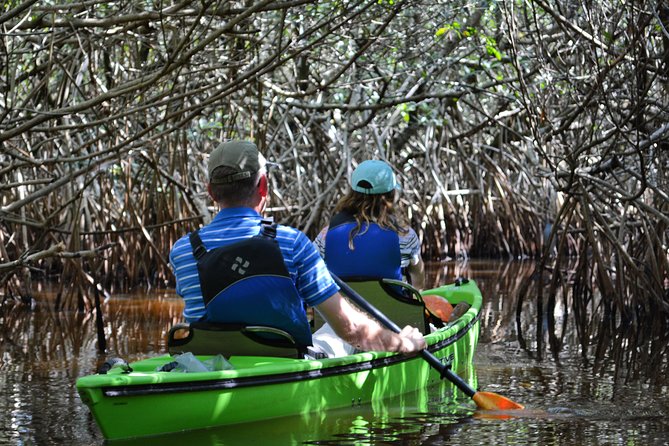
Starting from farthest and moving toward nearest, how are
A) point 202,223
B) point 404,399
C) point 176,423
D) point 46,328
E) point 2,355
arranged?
point 202,223, point 46,328, point 2,355, point 404,399, point 176,423

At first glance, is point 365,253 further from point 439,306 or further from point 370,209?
point 439,306

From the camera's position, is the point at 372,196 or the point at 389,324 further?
the point at 372,196

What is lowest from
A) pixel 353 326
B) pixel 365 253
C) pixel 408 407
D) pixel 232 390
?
pixel 408 407

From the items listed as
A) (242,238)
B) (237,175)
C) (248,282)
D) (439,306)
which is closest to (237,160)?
(237,175)

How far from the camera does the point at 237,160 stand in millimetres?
4242

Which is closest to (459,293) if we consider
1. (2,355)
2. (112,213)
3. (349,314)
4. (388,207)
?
(388,207)

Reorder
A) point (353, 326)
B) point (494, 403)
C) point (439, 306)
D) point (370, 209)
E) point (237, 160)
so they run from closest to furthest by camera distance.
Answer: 1. point (237, 160)
2. point (353, 326)
3. point (494, 403)
4. point (370, 209)
5. point (439, 306)

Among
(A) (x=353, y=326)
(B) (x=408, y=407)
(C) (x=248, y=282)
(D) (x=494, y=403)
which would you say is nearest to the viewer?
(C) (x=248, y=282)

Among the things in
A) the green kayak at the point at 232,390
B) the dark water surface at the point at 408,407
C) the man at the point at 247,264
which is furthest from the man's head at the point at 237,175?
the dark water surface at the point at 408,407

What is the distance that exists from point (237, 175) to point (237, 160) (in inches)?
2.4

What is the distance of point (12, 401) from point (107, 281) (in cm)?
545

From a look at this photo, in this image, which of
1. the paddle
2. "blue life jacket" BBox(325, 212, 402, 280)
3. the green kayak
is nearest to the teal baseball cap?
"blue life jacket" BBox(325, 212, 402, 280)

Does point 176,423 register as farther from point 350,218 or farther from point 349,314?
point 350,218

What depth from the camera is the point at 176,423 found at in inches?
172
